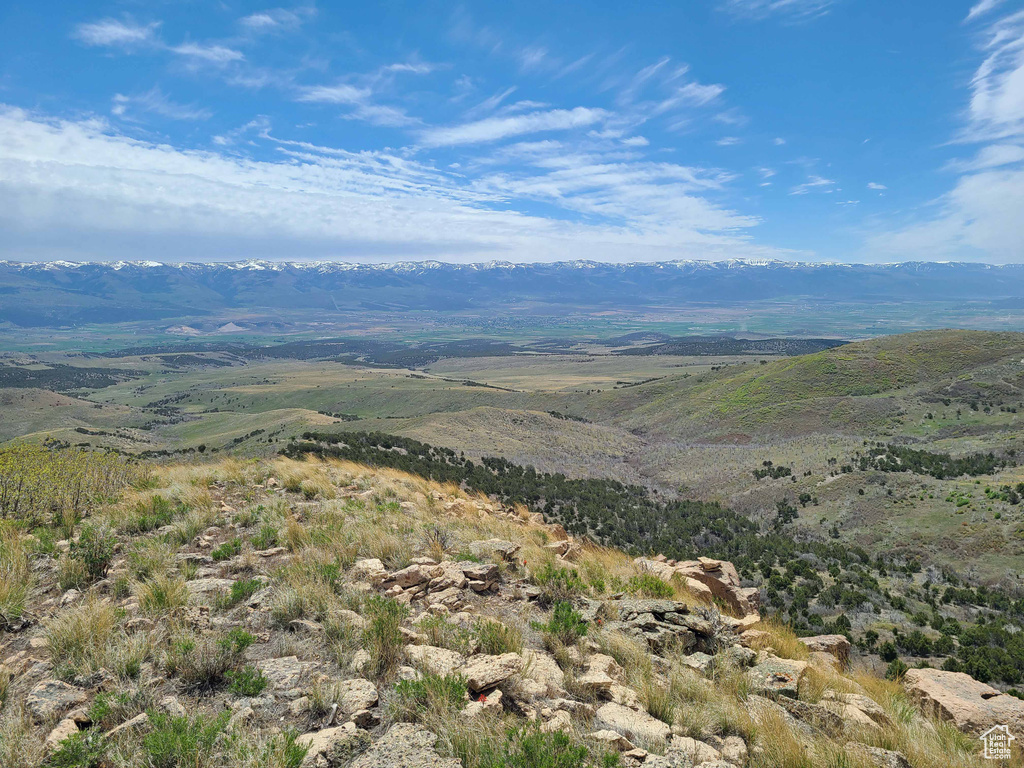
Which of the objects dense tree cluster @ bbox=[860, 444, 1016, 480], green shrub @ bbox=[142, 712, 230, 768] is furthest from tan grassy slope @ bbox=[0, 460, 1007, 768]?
dense tree cluster @ bbox=[860, 444, 1016, 480]

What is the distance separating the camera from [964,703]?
5938mm

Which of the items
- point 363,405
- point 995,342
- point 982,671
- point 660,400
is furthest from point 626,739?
point 363,405

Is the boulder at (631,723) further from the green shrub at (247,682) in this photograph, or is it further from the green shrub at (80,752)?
the green shrub at (80,752)

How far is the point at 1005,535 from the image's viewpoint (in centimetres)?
2041

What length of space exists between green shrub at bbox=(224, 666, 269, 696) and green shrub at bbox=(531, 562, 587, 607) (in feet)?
12.9

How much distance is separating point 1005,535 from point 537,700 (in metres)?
26.2

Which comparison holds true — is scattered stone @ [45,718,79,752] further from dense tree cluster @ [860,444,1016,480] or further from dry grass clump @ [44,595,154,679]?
dense tree cluster @ [860,444,1016,480]

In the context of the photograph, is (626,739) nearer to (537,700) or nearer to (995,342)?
(537,700)

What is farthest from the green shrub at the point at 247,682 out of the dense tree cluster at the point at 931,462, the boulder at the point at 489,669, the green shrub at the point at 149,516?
the dense tree cluster at the point at 931,462

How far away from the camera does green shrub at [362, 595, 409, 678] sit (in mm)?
4707

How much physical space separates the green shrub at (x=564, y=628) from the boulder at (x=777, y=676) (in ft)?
6.42

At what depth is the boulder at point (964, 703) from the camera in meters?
5.69

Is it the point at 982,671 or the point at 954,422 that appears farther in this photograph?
the point at 954,422

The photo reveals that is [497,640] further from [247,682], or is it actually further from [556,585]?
[247,682]
